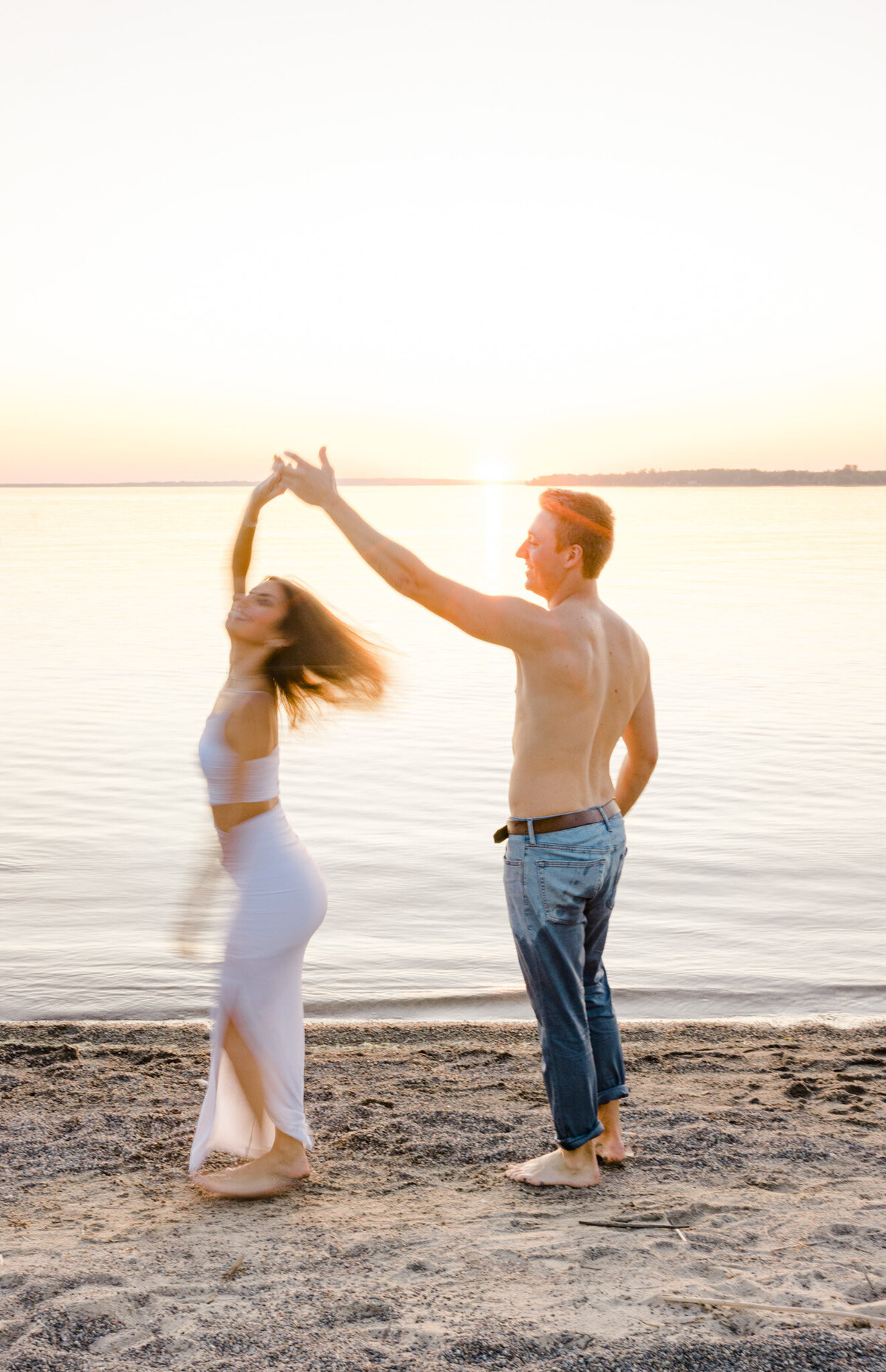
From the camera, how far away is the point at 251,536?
4391 mm

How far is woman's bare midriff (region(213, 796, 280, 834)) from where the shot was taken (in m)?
4.00

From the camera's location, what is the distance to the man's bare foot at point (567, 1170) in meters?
4.07

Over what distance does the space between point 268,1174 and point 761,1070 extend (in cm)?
242

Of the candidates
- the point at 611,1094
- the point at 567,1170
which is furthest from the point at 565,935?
the point at 567,1170

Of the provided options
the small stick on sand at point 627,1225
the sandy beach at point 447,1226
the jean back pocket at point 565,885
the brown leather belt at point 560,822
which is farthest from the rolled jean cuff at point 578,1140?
the brown leather belt at point 560,822

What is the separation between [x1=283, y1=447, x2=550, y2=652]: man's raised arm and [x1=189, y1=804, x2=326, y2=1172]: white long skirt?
908mm

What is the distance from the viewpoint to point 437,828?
1051cm

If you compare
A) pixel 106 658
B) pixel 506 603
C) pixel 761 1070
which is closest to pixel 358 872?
pixel 761 1070

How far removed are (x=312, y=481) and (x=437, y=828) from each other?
22.7 ft

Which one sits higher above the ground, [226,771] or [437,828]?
[226,771]

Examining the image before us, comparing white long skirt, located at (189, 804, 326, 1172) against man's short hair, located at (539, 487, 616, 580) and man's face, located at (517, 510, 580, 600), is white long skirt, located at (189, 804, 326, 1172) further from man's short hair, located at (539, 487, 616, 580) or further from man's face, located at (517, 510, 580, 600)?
man's short hair, located at (539, 487, 616, 580)

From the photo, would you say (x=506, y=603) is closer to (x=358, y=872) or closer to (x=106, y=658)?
(x=358, y=872)

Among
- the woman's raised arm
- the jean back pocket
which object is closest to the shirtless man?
the jean back pocket

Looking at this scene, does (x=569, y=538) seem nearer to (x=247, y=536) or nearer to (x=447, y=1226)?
(x=247, y=536)
